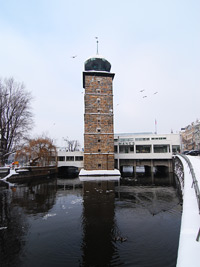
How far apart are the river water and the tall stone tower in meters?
20.0

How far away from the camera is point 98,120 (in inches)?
1344

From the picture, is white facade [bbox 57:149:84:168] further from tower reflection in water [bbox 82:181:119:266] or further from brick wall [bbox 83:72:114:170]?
tower reflection in water [bbox 82:181:119:266]

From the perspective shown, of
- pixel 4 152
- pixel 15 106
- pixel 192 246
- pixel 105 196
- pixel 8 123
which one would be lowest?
pixel 105 196

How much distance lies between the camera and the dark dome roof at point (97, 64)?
35.5 m

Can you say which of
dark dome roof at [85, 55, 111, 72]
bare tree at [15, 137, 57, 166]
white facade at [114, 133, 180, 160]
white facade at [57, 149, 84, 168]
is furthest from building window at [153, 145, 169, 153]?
bare tree at [15, 137, 57, 166]

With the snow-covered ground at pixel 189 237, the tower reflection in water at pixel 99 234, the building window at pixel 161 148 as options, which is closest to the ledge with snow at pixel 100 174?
the building window at pixel 161 148

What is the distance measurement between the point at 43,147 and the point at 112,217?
2758 centimetres

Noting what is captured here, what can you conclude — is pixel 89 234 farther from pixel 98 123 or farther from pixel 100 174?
pixel 98 123

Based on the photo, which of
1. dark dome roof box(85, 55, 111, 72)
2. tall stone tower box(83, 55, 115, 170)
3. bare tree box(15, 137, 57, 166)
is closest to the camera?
bare tree box(15, 137, 57, 166)

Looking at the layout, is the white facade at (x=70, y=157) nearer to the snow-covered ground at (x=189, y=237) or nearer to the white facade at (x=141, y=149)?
the white facade at (x=141, y=149)

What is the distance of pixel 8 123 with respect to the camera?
1078 inches

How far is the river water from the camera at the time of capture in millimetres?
6074

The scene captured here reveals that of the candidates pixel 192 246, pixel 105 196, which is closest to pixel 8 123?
pixel 105 196

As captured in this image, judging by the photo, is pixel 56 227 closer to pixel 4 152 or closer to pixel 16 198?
pixel 16 198
